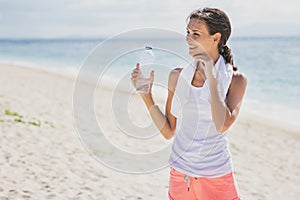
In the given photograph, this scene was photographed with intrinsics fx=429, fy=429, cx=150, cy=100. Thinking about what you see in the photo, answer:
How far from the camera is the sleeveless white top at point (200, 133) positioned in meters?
2.15

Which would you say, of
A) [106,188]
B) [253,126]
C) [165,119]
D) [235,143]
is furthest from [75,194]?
[253,126]

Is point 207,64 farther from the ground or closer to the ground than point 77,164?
farther from the ground

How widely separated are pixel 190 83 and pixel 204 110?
6.7 inches

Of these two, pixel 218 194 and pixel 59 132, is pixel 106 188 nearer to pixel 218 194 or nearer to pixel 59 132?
pixel 59 132

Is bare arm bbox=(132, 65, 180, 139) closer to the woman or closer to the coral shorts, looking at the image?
the woman

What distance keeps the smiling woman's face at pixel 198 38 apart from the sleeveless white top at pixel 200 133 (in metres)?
0.12

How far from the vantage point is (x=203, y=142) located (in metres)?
2.16

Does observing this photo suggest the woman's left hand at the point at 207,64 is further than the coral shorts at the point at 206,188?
No

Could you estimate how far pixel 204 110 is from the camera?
7.07ft

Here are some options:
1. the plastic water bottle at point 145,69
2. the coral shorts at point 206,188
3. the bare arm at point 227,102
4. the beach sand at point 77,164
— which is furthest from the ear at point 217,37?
the beach sand at point 77,164

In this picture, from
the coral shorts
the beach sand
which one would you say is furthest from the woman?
the beach sand

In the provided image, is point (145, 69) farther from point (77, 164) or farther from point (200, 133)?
point (77, 164)

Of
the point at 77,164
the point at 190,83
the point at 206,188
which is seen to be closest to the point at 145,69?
the point at 190,83

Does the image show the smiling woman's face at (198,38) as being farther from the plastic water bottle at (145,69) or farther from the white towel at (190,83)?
the plastic water bottle at (145,69)
